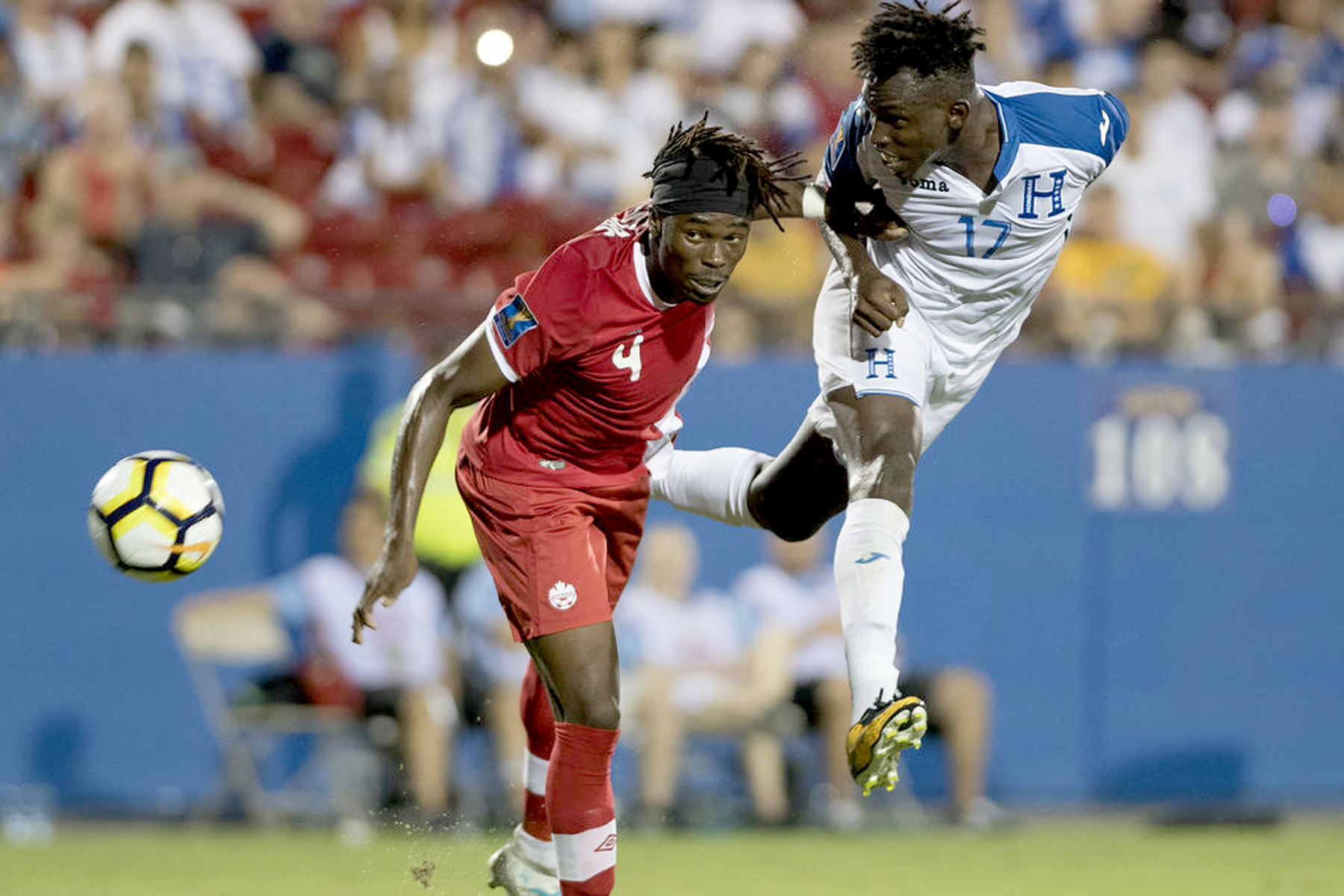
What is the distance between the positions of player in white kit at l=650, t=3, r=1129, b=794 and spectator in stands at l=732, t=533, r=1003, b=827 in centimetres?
371

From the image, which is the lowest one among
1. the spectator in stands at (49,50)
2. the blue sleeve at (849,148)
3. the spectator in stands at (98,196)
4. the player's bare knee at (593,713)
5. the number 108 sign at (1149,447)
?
the player's bare knee at (593,713)

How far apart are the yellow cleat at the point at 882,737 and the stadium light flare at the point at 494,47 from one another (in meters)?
7.30

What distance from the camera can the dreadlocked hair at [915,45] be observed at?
5.84 meters

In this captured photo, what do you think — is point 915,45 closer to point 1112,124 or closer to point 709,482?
point 1112,124

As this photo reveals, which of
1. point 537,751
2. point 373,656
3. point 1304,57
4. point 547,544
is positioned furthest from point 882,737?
point 1304,57

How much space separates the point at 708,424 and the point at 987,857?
108 inches

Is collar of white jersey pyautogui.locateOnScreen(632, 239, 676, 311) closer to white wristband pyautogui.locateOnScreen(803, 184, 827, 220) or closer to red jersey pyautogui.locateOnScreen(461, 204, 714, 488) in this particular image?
red jersey pyautogui.locateOnScreen(461, 204, 714, 488)

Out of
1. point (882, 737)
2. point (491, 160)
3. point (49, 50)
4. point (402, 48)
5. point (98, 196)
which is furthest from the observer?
point (402, 48)

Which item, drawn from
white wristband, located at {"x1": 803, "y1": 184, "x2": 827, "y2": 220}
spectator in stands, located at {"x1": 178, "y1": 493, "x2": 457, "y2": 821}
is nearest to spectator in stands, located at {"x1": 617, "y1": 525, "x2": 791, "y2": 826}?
spectator in stands, located at {"x1": 178, "y1": 493, "x2": 457, "y2": 821}

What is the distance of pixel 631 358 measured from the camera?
6.35 metres

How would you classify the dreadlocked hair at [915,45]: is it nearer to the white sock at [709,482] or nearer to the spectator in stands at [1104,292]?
the white sock at [709,482]

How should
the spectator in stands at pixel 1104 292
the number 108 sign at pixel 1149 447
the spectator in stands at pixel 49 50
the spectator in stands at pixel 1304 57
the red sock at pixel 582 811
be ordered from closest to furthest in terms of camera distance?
the red sock at pixel 582 811 < the spectator in stands at pixel 1104 292 < the number 108 sign at pixel 1149 447 < the spectator in stands at pixel 49 50 < the spectator in stands at pixel 1304 57

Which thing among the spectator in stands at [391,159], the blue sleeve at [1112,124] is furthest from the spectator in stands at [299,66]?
the blue sleeve at [1112,124]

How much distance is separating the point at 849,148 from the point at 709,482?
4.22 feet
